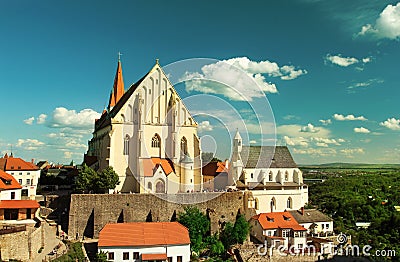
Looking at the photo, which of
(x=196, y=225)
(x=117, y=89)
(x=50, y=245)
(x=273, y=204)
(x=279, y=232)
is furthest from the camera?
(x=117, y=89)

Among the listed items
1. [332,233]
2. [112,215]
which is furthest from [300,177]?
[112,215]

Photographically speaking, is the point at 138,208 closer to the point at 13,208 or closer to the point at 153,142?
the point at 153,142

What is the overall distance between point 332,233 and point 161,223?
22.4 metres

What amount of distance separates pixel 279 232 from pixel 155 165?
52.7ft

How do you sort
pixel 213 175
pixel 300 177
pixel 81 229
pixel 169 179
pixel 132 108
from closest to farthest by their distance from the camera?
pixel 81 229 < pixel 169 179 < pixel 132 108 < pixel 213 175 < pixel 300 177

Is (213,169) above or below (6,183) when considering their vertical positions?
above

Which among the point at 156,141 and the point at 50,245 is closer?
the point at 50,245

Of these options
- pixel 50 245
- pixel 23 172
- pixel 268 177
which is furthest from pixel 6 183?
pixel 268 177

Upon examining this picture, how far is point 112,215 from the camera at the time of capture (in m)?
36.1

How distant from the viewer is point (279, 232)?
3916cm

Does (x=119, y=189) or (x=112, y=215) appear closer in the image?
Result: (x=112, y=215)

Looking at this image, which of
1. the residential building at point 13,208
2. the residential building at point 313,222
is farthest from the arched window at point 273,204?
the residential building at point 13,208

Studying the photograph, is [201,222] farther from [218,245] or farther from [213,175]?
[213,175]

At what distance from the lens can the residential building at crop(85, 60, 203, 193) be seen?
41781 millimetres
